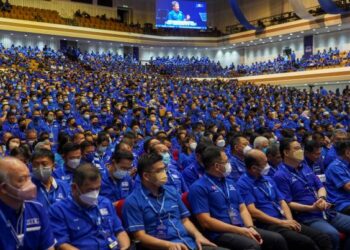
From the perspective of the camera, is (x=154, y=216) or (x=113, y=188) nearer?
(x=154, y=216)

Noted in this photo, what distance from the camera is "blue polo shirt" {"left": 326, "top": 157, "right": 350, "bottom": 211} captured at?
4.45 meters

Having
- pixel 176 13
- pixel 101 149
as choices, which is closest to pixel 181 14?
pixel 176 13

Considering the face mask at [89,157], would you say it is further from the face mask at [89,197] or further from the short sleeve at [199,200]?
the face mask at [89,197]

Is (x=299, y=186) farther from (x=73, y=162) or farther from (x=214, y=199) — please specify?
(x=73, y=162)

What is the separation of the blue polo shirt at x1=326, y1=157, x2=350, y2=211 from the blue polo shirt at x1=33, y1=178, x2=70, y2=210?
8.77 feet

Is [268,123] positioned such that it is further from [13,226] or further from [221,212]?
[13,226]

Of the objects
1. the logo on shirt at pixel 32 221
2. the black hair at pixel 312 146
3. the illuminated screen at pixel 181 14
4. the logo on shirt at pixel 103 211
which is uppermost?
the illuminated screen at pixel 181 14

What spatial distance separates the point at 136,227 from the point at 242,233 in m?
0.88

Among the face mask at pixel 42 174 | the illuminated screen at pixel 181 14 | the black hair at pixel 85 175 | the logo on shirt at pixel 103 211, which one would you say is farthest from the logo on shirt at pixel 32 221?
the illuminated screen at pixel 181 14

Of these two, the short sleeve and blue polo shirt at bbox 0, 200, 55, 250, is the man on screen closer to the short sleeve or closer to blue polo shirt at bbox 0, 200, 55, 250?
the short sleeve

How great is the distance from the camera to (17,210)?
8.07ft

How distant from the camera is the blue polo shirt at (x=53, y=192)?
3479 mm

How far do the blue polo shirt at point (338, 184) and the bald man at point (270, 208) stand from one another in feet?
2.29

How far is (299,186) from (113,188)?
1814 mm
